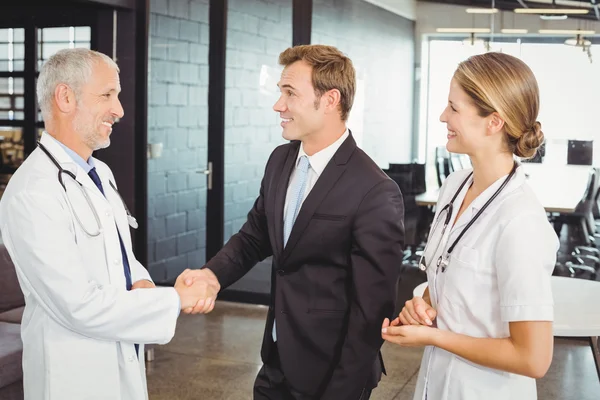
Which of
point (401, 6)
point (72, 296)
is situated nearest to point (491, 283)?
point (72, 296)

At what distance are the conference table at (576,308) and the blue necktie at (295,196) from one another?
31.6 inches

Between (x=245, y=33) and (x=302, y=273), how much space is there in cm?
380

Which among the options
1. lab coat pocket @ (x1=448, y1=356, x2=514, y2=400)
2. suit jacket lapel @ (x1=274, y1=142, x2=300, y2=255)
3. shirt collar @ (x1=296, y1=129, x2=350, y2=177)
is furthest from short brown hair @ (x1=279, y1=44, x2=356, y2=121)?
lab coat pocket @ (x1=448, y1=356, x2=514, y2=400)

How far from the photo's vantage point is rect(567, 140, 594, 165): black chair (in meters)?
5.23

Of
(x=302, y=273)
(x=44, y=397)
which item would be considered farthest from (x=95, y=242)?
(x=302, y=273)

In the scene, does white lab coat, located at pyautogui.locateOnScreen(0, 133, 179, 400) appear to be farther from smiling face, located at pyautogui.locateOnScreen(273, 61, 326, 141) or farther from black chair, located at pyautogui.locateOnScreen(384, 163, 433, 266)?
black chair, located at pyautogui.locateOnScreen(384, 163, 433, 266)

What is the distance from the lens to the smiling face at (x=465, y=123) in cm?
191

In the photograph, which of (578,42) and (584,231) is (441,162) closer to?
(584,231)

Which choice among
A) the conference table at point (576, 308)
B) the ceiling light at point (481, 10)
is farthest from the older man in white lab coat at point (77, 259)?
the ceiling light at point (481, 10)

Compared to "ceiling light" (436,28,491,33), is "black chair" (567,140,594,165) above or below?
below

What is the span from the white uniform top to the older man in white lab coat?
0.73m

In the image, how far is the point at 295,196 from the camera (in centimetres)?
247

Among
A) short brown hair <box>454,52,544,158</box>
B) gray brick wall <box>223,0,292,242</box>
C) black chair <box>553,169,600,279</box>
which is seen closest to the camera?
short brown hair <box>454,52,544,158</box>

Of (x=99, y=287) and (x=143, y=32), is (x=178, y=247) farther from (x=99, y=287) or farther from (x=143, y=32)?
(x=99, y=287)
